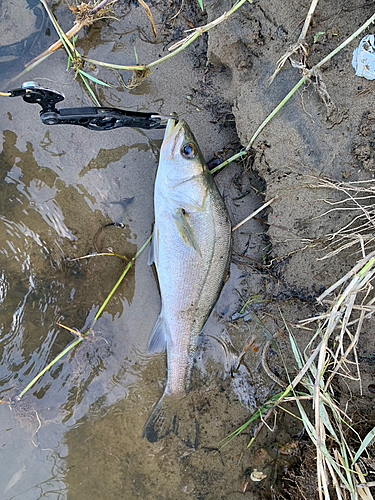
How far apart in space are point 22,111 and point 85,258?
4.96 feet

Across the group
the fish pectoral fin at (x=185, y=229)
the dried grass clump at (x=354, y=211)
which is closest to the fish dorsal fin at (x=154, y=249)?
the fish pectoral fin at (x=185, y=229)

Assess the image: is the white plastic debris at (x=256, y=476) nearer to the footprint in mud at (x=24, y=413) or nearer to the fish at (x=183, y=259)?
the fish at (x=183, y=259)

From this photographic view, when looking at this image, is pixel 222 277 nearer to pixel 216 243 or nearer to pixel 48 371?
pixel 216 243

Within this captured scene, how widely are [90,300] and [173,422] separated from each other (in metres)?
1.46

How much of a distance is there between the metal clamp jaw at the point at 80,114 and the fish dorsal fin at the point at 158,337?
1.83 m

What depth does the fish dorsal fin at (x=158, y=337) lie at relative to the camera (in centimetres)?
306

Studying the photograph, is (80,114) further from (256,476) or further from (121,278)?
(256,476)

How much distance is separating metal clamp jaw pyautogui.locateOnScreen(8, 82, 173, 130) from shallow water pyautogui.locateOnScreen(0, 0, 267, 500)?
23 cm

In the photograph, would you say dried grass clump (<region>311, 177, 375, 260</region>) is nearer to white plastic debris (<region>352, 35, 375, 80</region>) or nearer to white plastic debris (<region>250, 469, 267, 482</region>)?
white plastic debris (<region>352, 35, 375, 80</region>)

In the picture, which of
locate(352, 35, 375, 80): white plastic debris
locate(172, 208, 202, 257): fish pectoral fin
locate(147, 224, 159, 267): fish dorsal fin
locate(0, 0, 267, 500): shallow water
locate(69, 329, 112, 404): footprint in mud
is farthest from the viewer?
locate(69, 329, 112, 404): footprint in mud

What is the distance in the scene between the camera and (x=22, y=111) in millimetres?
2977

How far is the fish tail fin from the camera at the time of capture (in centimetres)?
309

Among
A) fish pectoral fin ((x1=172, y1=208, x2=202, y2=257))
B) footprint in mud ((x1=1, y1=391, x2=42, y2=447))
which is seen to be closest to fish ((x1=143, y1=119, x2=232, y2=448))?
fish pectoral fin ((x1=172, y1=208, x2=202, y2=257))

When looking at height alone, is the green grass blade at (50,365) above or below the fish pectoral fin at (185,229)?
below
